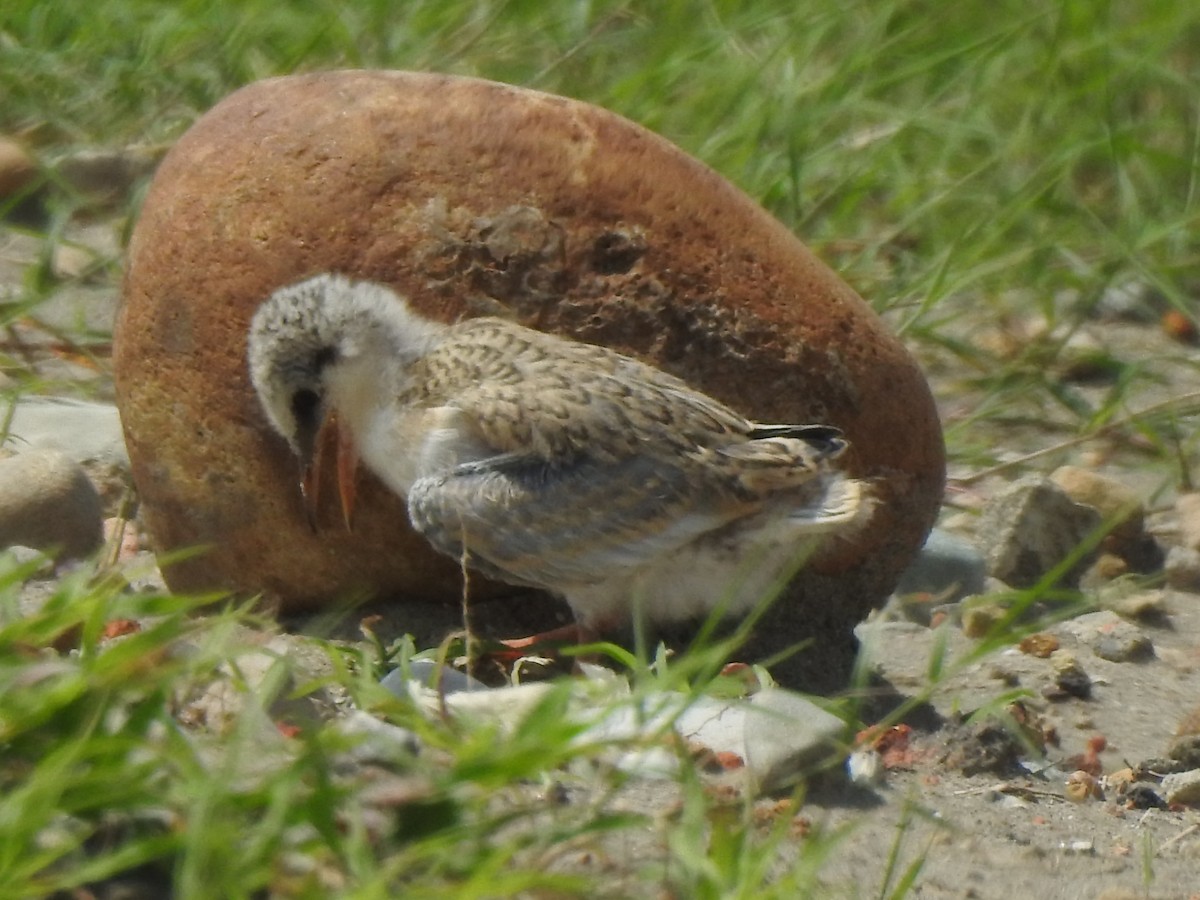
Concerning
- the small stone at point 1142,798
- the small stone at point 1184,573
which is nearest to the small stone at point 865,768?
the small stone at point 1142,798

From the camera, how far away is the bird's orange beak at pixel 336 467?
3.91 m

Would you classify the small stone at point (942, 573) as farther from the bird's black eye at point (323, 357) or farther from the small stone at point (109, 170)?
the small stone at point (109, 170)

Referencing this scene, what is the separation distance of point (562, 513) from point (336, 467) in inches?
21.7

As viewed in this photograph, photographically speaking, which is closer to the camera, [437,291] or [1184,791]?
[1184,791]

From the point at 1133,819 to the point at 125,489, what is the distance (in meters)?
2.48

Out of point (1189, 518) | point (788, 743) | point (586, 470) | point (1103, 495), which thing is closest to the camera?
point (788, 743)

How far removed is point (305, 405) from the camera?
12.7ft

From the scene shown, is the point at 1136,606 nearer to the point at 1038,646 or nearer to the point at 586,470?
the point at 1038,646

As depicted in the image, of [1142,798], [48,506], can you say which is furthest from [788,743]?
[48,506]

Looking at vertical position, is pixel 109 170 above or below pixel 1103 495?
above

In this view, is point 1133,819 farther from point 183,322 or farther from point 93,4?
point 93,4

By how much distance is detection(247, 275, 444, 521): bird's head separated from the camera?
3.83 metres

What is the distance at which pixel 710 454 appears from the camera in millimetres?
3719

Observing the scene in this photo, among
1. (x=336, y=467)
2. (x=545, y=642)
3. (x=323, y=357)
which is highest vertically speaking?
(x=323, y=357)
